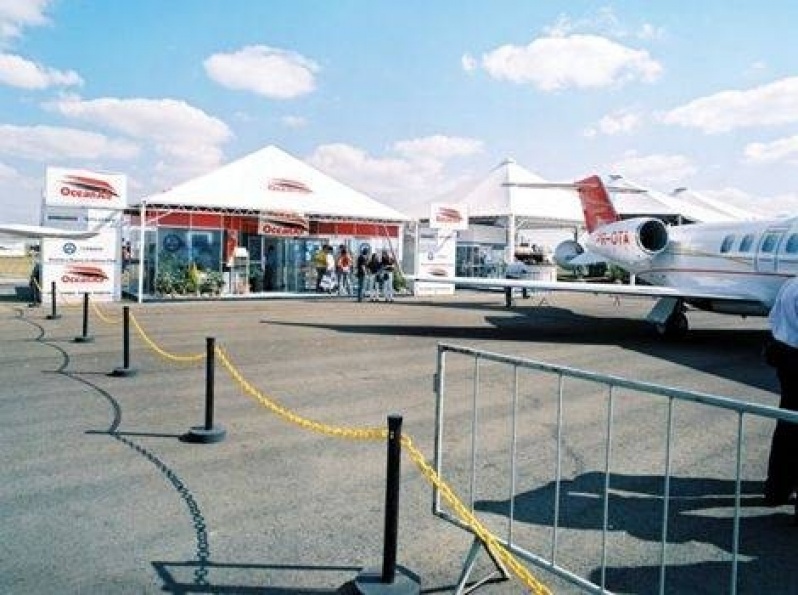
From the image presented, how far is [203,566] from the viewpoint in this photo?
14.3ft

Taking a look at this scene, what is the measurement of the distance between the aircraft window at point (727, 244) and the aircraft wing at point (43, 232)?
1733cm

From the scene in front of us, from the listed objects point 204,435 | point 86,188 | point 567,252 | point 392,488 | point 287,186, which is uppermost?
point 287,186

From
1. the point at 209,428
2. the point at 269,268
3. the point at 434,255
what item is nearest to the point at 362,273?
the point at 269,268

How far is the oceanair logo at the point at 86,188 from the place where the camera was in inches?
830

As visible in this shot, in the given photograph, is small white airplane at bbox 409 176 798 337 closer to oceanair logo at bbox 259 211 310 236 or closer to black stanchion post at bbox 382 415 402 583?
oceanair logo at bbox 259 211 310 236

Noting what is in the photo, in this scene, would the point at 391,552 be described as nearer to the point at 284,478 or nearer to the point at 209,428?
the point at 284,478

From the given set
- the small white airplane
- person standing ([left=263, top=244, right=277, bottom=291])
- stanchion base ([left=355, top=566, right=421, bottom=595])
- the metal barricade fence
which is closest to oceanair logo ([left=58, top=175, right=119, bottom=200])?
person standing ([left=263, top=244, right=277, bottom=291])

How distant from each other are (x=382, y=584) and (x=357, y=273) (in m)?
22.9

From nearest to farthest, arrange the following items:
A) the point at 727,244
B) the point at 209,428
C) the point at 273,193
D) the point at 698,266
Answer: the point at 209,428 < the point at 727,244 < the point at 698,266 < the point at 273,193

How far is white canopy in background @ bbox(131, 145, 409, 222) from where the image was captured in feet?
78.1

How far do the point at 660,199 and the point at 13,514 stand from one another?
43.3 metres

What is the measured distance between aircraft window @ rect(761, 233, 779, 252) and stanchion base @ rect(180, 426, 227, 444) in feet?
40.1

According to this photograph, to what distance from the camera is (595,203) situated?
22.9 m

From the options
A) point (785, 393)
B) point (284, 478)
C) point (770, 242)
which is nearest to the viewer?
point (785, 393)
